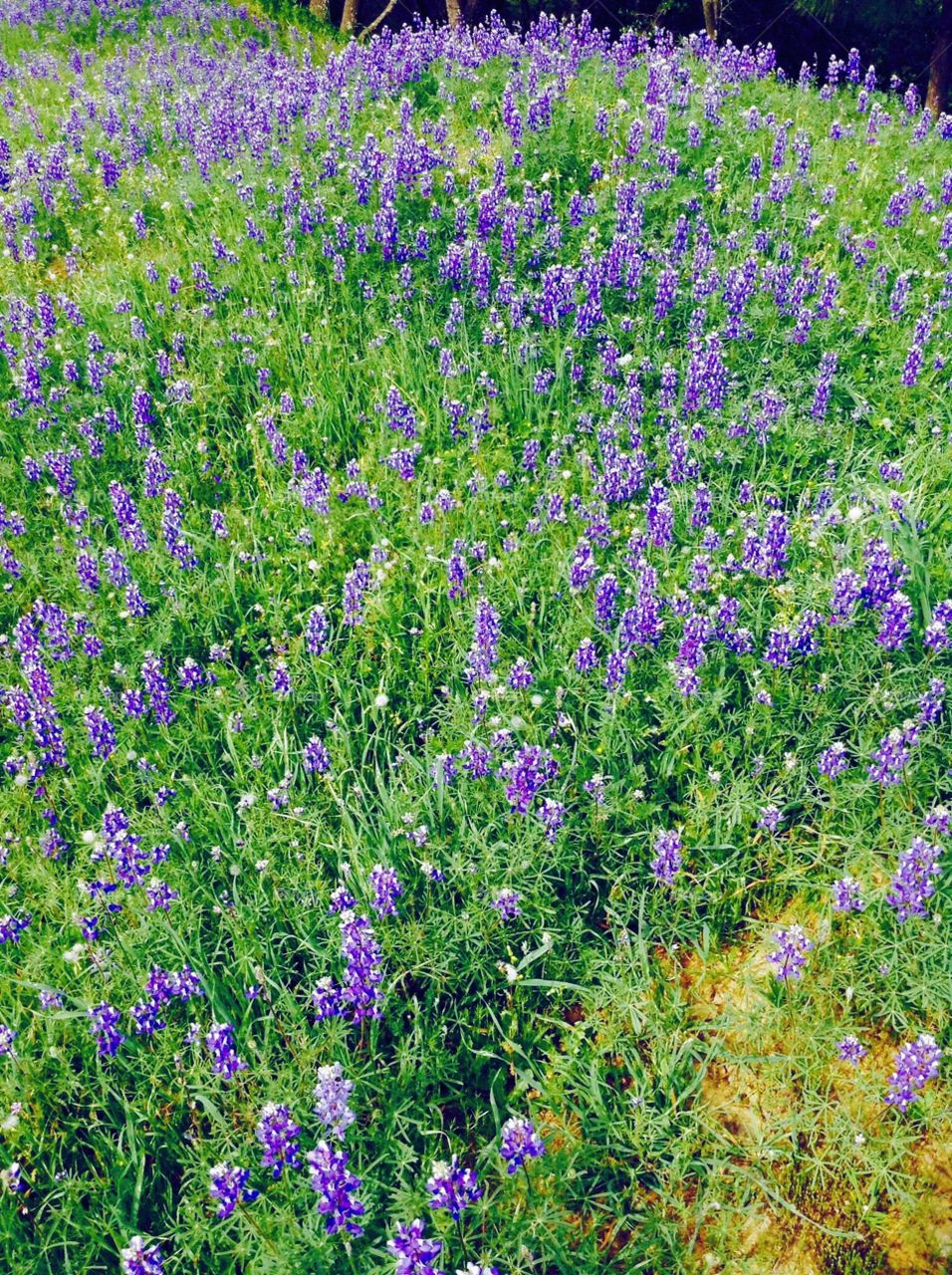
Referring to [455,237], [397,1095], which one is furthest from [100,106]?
[397,1095]

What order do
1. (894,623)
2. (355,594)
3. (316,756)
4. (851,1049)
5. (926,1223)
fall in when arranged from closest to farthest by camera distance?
(926,1223) < (851,1049) < (894,623) < (316,756) < (355,594)

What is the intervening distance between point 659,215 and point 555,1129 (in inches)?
234

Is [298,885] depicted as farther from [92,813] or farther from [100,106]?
[100,106]

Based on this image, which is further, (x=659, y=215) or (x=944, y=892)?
(x=659, y=215)

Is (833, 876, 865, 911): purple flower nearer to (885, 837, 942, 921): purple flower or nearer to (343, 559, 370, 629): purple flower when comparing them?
(885, 837, 942, 921): purple flower

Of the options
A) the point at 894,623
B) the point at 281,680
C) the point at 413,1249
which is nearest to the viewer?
the point at 413,1249

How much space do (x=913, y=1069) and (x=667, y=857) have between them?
3.12 ft

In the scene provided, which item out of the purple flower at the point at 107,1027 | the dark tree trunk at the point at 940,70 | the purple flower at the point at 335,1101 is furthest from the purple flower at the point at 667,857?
the dark tree trunk at the point at 940,70

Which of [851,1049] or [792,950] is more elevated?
[792,950]

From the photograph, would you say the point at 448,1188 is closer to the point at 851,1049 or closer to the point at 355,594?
the point at 851,1049

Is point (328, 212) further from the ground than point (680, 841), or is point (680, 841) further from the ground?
point (328, 212)

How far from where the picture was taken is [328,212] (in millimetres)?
6699

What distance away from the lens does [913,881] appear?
9.43 feet

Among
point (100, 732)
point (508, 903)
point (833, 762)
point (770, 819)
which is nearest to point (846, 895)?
point (770, 819)
